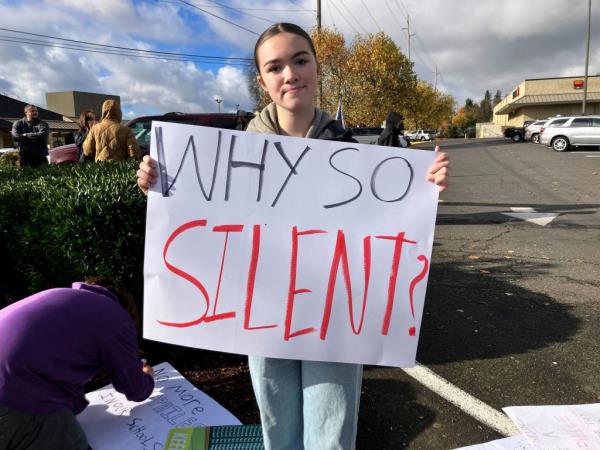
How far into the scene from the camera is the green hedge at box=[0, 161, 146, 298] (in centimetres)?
277

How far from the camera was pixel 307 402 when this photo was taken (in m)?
1.54

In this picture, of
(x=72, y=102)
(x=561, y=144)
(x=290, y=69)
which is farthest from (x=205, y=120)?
(x=72, y=102)

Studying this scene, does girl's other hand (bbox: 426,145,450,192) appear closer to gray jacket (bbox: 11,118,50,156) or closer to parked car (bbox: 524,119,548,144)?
gray jacket (bbox: 11,118,50,156)

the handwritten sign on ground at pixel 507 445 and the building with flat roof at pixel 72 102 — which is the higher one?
the building with flat roof at pixel 72 102

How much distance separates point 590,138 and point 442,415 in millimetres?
24082

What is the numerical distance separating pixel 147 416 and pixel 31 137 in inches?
303

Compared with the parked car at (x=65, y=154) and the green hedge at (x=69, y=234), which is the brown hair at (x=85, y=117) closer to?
the parked car at (x=65, y=154)

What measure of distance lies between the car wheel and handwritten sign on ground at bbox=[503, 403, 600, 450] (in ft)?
78.1

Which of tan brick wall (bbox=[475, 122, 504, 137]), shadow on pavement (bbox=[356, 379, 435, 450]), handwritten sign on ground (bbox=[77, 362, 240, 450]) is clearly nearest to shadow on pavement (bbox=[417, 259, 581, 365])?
shadow on pavement (bbox=[356, 379, 435, 450])

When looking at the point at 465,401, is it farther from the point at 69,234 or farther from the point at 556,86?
the point at 556,86

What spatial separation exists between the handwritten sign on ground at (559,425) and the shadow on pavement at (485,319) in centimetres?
69

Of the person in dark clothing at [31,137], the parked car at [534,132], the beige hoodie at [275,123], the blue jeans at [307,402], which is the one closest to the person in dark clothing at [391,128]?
the beige hoodie at [275,123]

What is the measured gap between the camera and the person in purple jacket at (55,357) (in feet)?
5.94

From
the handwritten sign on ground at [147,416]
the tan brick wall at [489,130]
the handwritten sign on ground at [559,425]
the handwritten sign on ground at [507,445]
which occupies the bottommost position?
the handwritten sign on ground at [147,416]
